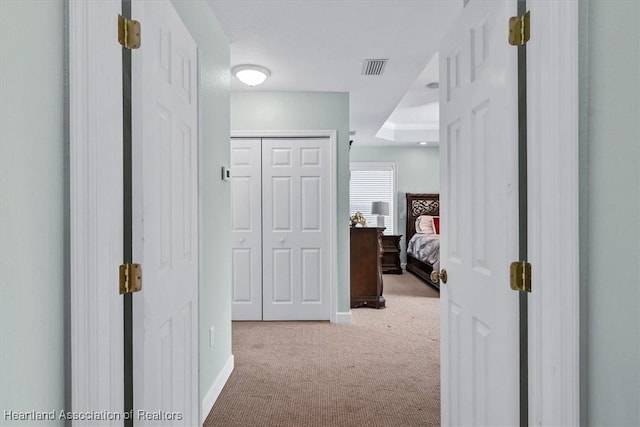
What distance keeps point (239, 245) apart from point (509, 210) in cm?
345

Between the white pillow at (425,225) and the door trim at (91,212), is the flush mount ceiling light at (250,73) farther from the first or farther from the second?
the white pillow at (425,225)

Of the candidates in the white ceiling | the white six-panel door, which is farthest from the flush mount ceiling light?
the white six-panel door

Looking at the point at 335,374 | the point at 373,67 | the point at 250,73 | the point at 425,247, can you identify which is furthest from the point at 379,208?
the point at 335,374

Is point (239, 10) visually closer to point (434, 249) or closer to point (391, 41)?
point (391, 41)

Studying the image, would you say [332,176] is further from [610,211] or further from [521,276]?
[610,211]

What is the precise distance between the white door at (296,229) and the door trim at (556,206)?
321cm

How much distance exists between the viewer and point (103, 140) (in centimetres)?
106

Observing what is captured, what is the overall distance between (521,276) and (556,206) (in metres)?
0.24

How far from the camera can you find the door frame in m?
4.24

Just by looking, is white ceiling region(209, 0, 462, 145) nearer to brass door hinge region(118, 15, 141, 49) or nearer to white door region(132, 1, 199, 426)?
white door region(132, 1, 199, 426)

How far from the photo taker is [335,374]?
9.47 feet

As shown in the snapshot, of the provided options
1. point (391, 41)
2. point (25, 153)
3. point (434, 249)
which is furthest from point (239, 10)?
point (434, 249)

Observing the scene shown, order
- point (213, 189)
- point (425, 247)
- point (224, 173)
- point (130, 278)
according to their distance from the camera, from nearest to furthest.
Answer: point (130, 278)
point (213, 189)
point (224, 173)
point (425, 247)

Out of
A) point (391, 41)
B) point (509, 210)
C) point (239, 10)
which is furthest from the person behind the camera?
point (391, 41)
